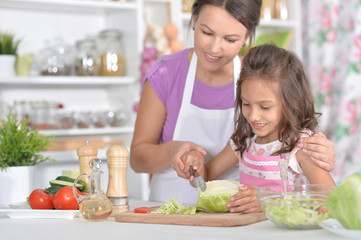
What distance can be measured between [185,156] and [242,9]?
0.52 metres

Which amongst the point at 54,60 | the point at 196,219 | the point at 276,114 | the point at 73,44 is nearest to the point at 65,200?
the point at 196,219

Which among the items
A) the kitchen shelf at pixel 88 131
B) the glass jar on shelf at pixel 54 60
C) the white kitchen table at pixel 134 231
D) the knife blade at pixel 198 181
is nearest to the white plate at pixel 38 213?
the white kitchen table at pixel 134 231

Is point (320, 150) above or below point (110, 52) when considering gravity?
below

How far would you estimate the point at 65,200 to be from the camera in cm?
145

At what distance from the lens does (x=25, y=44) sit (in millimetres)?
3322

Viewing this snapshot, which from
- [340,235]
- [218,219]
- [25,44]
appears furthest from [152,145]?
[25,44]

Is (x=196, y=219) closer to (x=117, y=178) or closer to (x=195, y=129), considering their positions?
(x=117, y=178)

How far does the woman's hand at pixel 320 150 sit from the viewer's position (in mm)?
1498

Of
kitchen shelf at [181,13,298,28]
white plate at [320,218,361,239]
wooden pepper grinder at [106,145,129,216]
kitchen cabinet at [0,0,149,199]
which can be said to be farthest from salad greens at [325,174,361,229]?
kitchen shelf at [181,13,298,28]

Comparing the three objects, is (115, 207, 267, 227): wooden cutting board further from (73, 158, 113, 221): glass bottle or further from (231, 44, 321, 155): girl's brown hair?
(231, 44, 321, 155): girl's brown hair

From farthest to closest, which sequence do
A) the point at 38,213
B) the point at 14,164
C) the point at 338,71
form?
1. the point at 338,71
2. the point at 14,164
3. the point at 38,213

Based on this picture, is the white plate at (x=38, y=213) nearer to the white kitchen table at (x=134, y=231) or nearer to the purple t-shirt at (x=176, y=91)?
the white kitchen table at (x=134, y=231)

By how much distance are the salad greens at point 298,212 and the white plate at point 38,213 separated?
0.56 meters

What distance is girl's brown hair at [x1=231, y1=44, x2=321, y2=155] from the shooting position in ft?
5.16
